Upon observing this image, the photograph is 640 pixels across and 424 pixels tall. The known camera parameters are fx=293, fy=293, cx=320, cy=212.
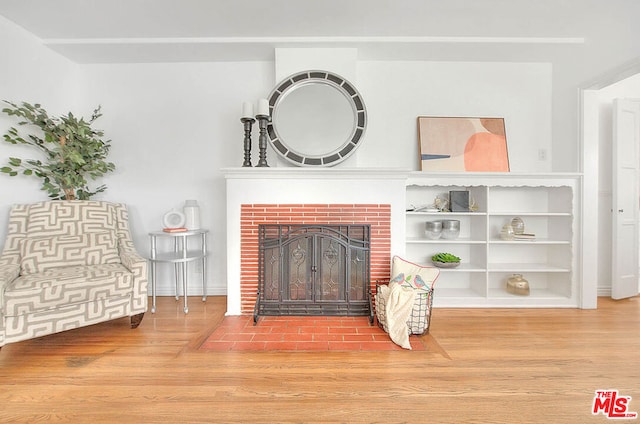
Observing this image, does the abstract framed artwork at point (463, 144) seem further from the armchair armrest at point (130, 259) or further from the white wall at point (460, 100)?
the armchair armrest at point (130, 259)

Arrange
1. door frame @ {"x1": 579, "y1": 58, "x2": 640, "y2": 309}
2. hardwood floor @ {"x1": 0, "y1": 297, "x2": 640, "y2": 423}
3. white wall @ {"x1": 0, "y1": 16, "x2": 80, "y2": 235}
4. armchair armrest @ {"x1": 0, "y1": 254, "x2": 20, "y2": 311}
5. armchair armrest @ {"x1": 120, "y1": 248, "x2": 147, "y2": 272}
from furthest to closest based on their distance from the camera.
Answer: door frame @ {"x1": 579, "y1": 58, "x2": 640, "y2": 309} → white wall @ {"x1": 0, "y1": 16, "x2": 80, "y2": 235} → armchair armrest @ {"x1": 120, "y1": 248, "x2": 147, "y2": 272} → armchair armrest @ {"x1": 0, "y1": 254, "x2": 20, "y2": 311} → hardwood floor @ {"x1": 0, "y1": 297, "x2": 640, "y2": 423}

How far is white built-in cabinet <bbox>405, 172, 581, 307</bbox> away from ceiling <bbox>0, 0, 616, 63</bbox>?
48.5 inches

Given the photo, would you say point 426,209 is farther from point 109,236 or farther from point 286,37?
point 109,236

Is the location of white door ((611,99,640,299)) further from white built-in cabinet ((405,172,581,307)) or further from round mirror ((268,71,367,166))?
round mirror ((268,71,367,166))

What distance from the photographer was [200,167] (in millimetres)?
3029

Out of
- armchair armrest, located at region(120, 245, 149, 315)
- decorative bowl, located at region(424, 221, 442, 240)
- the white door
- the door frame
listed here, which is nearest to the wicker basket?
decorative bowl, located at region(424, 221, 442, 240)

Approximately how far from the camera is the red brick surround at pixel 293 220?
98.5 inches

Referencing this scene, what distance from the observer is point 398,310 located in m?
2.07

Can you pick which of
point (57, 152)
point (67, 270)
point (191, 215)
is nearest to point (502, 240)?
point (191, 215)

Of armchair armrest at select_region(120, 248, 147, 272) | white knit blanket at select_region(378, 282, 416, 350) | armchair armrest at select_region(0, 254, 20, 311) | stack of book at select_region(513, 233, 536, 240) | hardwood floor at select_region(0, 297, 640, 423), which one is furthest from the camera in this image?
stack of book at select_region(513, 233, 536, 240)

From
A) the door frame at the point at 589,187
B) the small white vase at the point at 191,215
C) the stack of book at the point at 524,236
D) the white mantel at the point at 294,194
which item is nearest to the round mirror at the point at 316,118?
the white mantel at the point at 294,194

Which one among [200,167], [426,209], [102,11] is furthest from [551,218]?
[102,11]

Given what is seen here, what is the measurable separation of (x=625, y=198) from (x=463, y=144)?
1.76 m

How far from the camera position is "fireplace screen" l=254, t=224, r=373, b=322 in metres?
2.45
